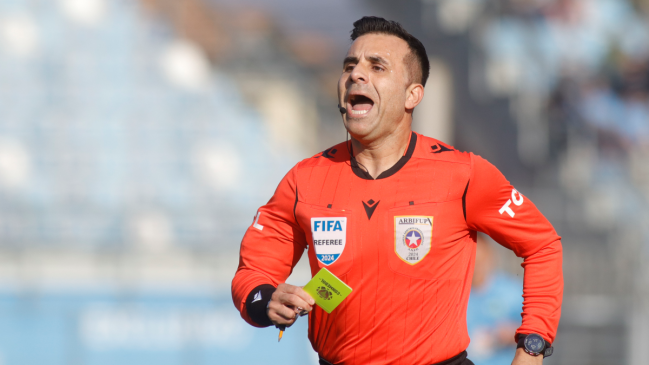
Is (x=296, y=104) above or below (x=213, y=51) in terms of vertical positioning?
below

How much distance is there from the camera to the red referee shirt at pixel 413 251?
2.27 m

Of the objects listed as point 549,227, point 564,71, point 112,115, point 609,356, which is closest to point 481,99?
point 564,71

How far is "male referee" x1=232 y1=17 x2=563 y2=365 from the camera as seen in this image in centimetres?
227

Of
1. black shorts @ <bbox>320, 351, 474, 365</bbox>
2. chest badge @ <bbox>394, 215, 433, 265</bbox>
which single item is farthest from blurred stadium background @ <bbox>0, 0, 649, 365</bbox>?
chest badge @ <bbox>394, 215, 433, 265</bbox>

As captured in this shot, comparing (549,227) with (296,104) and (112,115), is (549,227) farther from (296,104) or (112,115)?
(112,115)

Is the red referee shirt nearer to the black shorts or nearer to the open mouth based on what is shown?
the black shorts

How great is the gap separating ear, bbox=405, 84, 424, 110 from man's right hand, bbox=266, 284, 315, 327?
835 millimetres

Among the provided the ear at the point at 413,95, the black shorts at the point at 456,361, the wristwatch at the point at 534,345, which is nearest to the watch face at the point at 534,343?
the wristwatch at the point at 534,345

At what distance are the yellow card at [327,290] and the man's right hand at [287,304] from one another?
4 centimetres

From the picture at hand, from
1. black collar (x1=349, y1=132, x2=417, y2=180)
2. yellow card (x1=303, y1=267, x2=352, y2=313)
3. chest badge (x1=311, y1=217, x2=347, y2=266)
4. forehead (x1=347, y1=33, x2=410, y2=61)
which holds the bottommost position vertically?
yellow card (x1=303, y1=267, x2=352, y2=313)

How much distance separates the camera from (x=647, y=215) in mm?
6797

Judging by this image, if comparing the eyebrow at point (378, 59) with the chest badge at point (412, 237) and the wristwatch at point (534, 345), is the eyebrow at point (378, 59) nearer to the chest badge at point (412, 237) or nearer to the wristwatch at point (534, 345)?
the chest badge at point (412, 237)

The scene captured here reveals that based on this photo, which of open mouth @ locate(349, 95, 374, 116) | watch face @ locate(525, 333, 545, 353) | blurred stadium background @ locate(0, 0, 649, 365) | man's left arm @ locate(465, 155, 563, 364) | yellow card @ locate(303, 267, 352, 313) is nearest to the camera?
yellow card @ locate(303, 267, 352, 313)

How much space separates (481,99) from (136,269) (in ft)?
14.9
